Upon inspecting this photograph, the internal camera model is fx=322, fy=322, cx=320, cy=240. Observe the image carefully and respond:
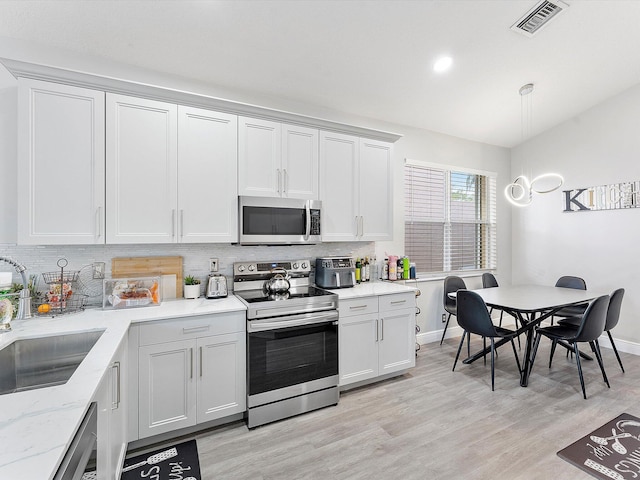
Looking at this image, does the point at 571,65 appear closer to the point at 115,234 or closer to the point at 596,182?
the point at 596,182

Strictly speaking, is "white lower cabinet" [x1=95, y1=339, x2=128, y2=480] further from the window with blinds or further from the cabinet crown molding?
the window with blinds

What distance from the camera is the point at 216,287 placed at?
267 centimetres

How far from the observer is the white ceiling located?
2.24 metres

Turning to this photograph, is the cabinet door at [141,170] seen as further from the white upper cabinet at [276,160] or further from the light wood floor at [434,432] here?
the light wood floor at [434,432]

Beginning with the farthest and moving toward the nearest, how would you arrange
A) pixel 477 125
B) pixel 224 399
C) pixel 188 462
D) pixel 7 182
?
pixel 477 125 < pixel 224 399 < pixel 7 182 < pixel 188 462

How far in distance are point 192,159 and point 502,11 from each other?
8.95ft

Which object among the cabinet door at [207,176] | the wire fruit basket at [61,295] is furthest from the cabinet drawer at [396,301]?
the wire fruit basket at [61,295]

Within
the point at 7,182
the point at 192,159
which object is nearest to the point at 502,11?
the point at 192,159

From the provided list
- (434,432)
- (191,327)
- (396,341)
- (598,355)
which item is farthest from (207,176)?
(598,355)

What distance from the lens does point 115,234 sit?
7.39 feet

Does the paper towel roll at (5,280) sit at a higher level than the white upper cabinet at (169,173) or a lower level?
lower

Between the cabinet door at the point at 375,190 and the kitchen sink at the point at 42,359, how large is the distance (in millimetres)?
2408

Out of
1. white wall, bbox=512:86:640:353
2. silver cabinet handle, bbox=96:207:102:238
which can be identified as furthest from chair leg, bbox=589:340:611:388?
silver cabinet handle, bbox=96:207:102:238

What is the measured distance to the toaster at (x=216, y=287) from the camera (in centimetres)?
266
